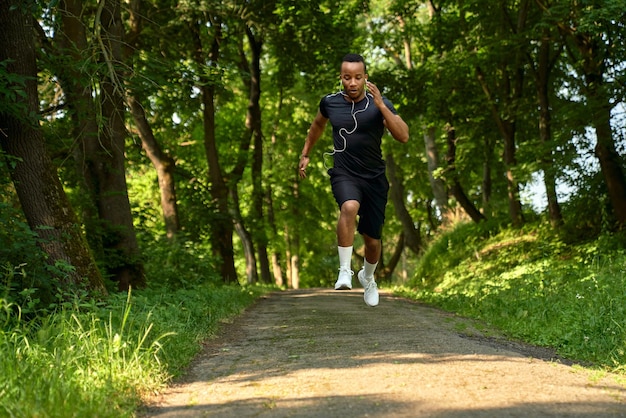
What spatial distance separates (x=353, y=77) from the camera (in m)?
6.91

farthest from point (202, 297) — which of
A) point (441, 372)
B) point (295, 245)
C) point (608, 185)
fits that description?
point (295, 245)

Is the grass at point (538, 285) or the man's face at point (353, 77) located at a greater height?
the man's face at point (353, 77)

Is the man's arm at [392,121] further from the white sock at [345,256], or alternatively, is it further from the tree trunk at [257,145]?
the tree trunk at [257,145]

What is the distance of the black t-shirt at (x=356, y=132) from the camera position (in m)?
7.06

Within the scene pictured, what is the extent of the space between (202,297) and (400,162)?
24.4 meters

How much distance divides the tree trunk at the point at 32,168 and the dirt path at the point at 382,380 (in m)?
2.14

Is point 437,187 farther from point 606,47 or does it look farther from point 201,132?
point 606,47

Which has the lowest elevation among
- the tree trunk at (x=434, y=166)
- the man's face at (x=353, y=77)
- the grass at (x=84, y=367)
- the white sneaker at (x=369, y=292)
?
the grass at (x=84, y=367)

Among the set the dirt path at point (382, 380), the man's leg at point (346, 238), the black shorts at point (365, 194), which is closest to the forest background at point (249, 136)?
the dirt path at point (382, 380)

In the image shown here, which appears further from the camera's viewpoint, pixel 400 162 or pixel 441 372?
pixel 400 162

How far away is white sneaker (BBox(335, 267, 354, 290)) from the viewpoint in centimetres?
693

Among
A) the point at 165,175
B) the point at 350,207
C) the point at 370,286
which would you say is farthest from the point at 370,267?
the point at 165,175

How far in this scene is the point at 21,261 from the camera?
697 cm

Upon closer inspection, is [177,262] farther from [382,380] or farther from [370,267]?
[382,380]
